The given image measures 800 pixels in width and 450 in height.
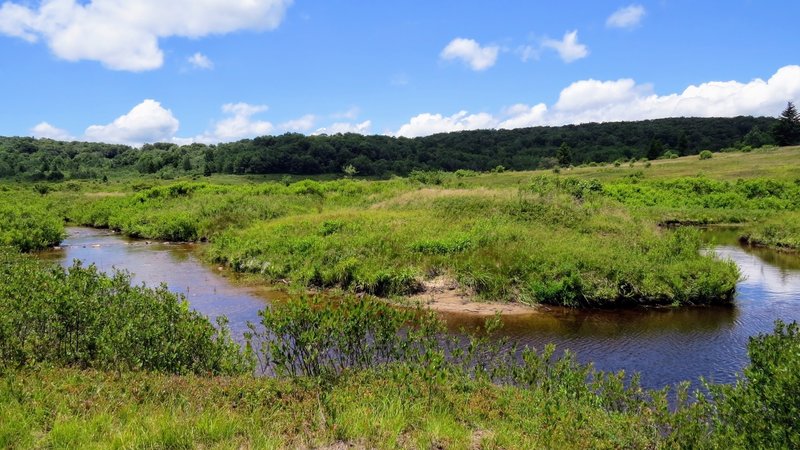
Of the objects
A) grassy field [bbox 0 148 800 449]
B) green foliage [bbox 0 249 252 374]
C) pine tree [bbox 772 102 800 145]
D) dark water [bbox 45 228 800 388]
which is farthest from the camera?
pine tree [bbox 772 102 800 145]

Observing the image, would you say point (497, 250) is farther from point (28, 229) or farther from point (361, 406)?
point (28, 229)

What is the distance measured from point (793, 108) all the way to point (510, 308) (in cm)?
9782

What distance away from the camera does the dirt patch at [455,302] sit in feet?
58.9

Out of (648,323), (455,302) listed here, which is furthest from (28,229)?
(648,323)

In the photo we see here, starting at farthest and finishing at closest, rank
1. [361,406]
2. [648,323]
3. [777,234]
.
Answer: [777,234]
[648,323]
[361,406]

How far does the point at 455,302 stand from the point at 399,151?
10678cm

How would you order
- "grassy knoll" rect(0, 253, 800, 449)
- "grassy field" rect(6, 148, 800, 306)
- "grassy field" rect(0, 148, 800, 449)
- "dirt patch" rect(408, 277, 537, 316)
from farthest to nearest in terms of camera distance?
1. "grassy field" rect(6, 148, 800, 306)
2. "dirt patch" rect(408, 277, 537, 316)
3. "grassy field" rect(0, 148, 800, 449)
4. "grassy knoll" rect(0, 253, 800, 449)

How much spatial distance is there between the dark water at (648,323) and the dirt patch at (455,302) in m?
0.66

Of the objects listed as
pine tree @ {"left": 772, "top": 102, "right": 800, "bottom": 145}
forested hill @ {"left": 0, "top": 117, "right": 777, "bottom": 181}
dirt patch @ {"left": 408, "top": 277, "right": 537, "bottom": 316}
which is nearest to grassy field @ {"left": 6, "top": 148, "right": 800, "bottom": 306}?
dirt patch @ {"left": 408, "top": 277, "right": 537, "bottom": 316}

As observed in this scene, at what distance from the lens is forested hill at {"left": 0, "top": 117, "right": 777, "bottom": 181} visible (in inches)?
4090

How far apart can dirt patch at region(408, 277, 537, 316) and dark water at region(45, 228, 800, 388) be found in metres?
0.66

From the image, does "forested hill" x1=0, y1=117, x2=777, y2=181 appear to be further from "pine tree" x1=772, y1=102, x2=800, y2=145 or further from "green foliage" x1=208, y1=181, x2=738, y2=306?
"green foliage" x1=208, y1=181, x2=738, y2=306

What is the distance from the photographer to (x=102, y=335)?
900 centimetres

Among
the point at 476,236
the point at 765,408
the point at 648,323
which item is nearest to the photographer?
the point at 765,408
